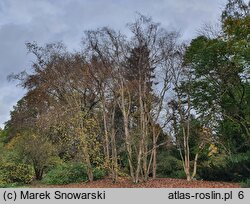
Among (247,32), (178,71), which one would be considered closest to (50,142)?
(178,71)

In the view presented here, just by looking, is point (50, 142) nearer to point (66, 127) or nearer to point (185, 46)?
point (66, 127)

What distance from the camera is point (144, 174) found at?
19.2 meters

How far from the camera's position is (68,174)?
2202cm

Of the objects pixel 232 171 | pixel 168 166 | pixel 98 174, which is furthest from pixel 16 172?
pixel 232 171

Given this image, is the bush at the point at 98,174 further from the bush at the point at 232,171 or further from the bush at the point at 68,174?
the bush at the point at 232,171

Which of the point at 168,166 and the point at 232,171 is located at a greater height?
the point at 168,166

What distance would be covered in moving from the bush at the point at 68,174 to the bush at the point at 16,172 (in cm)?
229

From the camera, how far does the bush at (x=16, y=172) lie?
76.9ft

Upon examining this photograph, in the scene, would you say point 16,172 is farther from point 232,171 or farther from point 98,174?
point 232,171

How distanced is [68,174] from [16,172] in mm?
3840

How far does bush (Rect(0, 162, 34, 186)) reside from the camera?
2344 cm

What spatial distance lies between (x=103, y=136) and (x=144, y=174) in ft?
10.7

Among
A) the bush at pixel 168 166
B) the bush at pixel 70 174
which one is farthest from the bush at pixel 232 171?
the bush at pixel 70 174

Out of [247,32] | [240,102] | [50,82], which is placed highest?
[247,32]
